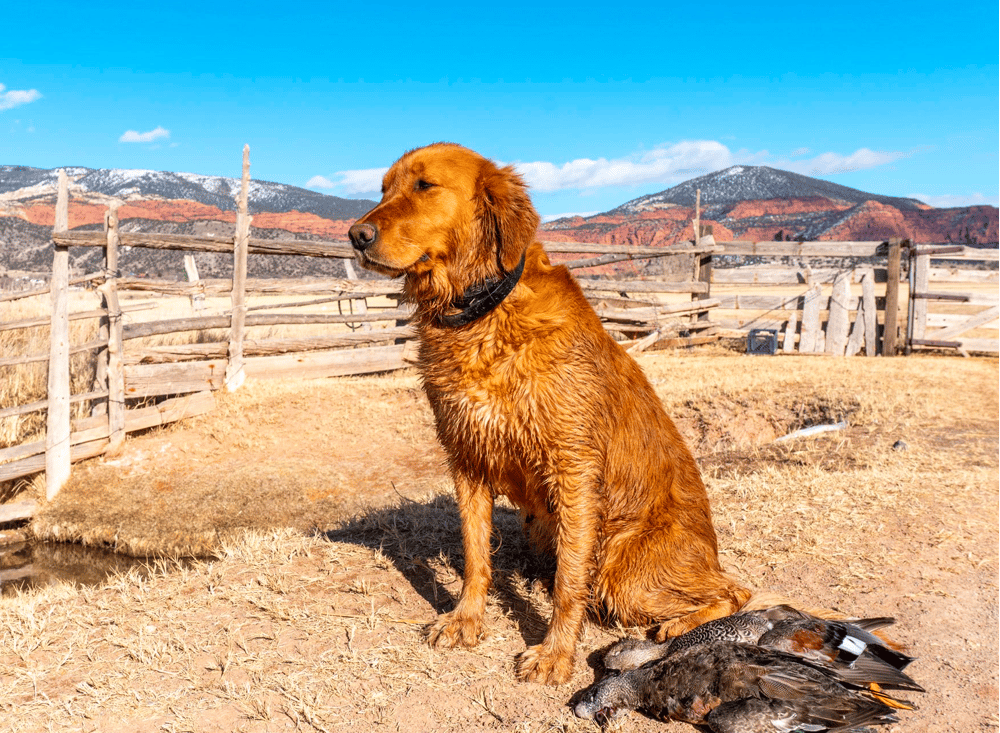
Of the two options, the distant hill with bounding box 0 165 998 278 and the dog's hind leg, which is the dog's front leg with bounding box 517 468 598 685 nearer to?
the dog's hind leg

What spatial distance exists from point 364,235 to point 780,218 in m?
78.8

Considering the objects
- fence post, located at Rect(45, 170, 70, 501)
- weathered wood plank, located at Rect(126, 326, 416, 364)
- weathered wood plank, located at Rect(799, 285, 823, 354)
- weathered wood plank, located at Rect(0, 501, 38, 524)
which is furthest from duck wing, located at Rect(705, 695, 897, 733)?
weathered wood plank, located at Rect(799, 285, 823, 354)

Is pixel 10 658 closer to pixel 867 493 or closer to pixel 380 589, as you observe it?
pixel 380 589

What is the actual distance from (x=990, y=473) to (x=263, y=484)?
20.3ft

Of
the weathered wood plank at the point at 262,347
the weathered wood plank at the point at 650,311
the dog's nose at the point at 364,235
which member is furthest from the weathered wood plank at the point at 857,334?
the dog's nose at the point at 364,235

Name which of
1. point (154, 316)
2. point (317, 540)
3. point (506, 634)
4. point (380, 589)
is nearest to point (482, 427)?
point (506, 634)

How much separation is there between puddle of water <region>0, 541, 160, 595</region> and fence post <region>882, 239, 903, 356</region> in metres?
11.9

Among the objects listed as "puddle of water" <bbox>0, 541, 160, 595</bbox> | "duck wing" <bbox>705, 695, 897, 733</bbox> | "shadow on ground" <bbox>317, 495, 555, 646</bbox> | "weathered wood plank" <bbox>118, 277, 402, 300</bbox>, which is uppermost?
"weathered wood plank" <bbox>118, 277, 402, 300</bbox>

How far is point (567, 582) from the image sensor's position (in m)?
2.81

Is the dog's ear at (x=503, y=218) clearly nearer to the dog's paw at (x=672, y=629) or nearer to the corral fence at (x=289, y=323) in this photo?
the dog's paw at (x=672, y=629)

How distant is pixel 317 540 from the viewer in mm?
4434

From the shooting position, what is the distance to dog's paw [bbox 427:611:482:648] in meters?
3.10

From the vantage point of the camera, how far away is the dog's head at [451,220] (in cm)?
259

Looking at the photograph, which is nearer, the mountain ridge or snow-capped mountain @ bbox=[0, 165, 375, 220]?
snow-capped mountain @ bbox=[0, 165, 375, 220]
